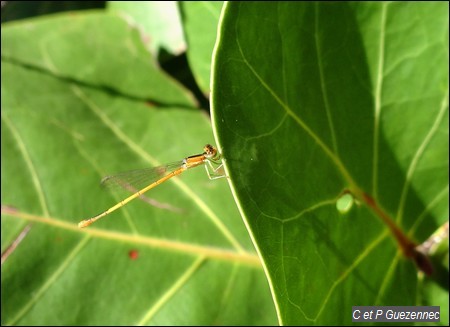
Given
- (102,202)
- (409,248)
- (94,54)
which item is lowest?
(409,248)

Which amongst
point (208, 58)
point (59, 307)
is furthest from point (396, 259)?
point (59, 307)

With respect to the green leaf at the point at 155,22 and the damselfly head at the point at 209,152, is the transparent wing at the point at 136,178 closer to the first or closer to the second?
the damselfly head at the point at 209,152

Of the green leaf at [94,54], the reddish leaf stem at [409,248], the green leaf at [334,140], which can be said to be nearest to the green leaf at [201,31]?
the green leaf at [94,54]

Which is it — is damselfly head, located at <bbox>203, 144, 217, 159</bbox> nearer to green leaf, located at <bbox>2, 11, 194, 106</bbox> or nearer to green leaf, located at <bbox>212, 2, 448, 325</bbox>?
green leaf, located at <bbox>2, 11, 194, 106</bbox>

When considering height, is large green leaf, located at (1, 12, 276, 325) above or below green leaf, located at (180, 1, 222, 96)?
below

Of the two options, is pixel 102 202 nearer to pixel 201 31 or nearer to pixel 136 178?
pixel 136 178

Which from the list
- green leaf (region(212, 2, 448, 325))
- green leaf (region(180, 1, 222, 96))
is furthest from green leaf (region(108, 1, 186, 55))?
green leaf (region(212, 2, 448, 325))

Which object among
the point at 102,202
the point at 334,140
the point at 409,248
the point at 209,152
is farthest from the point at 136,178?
the point at 409,248
